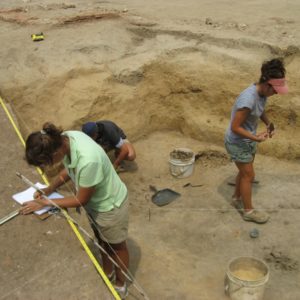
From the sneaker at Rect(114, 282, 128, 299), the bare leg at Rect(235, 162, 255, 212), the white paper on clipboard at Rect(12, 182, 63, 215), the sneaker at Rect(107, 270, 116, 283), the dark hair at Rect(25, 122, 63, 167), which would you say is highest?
the dark hair at Rect(25, 122, 63, 167)

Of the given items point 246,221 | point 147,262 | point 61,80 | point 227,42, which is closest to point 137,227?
point 147,262

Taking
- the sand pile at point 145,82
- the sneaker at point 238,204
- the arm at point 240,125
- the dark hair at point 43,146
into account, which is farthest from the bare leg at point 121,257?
the sand pile at point 145,82

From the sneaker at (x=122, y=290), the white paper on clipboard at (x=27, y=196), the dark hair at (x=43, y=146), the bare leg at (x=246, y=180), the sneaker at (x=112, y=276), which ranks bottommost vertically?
the sneaker at (x=122, y=290)

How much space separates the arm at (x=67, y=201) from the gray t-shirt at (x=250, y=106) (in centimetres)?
213

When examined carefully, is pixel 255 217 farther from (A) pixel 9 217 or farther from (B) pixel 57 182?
(A) pixel 9 217

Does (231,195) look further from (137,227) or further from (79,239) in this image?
(79,239)

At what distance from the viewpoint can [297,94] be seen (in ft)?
23.0

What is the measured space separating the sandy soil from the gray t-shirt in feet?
4.20

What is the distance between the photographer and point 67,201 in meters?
3.50

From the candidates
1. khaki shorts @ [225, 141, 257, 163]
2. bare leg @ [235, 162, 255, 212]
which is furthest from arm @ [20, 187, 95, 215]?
bare leg @ [235, 162, 255, 212]

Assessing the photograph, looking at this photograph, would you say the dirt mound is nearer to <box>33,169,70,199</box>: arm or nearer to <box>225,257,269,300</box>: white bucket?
<box>225,257,269,300</box>: white bucket

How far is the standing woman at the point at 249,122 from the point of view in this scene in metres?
4.55

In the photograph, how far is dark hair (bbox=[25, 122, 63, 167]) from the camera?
10.3ft

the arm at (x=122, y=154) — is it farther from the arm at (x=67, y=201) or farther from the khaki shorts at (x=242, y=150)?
the arm at (x=67, y=201)
